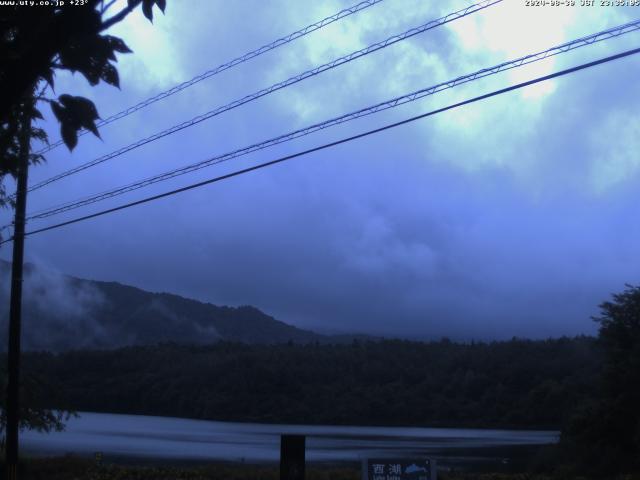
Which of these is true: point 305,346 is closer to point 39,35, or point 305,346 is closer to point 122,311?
point 122,311

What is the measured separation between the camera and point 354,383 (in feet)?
351

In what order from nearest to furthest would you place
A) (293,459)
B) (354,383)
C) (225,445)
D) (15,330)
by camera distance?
1. (293,459)
2. (15,330)
3. (225,445)
4. (354,383)

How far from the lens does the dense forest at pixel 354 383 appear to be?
301ft

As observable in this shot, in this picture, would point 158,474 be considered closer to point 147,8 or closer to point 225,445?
point 147,8

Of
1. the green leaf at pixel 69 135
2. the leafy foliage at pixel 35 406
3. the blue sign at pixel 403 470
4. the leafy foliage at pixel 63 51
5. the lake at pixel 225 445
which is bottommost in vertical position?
the lake at pixel 225 445

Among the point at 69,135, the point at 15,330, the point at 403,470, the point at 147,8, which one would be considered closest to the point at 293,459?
the point at 403,470

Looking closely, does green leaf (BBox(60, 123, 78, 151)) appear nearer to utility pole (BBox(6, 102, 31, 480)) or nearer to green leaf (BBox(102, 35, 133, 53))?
green leaf (BBox(102, 35, 133, 53))

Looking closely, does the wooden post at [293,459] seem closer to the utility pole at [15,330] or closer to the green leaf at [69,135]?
the green leaf at [69,135]

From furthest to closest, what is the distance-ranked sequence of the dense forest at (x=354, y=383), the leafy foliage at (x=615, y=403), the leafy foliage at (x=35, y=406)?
the dense forest at (x=354, y=383)
the leafy foliage at (x=615, y=403)
the leafy foliage at (x=35, y=406)

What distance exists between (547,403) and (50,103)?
85.5 meters

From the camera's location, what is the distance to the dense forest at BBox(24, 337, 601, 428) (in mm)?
91688

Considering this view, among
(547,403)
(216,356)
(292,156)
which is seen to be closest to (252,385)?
(216,356)

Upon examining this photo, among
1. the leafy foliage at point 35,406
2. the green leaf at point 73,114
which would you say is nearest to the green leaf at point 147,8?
the green leaf at point 73,114

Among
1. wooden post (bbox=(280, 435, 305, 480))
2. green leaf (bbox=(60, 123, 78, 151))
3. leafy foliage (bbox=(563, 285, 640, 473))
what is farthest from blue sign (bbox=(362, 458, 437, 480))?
leafy foliage (bbox=(563, 285, 640, 473))
